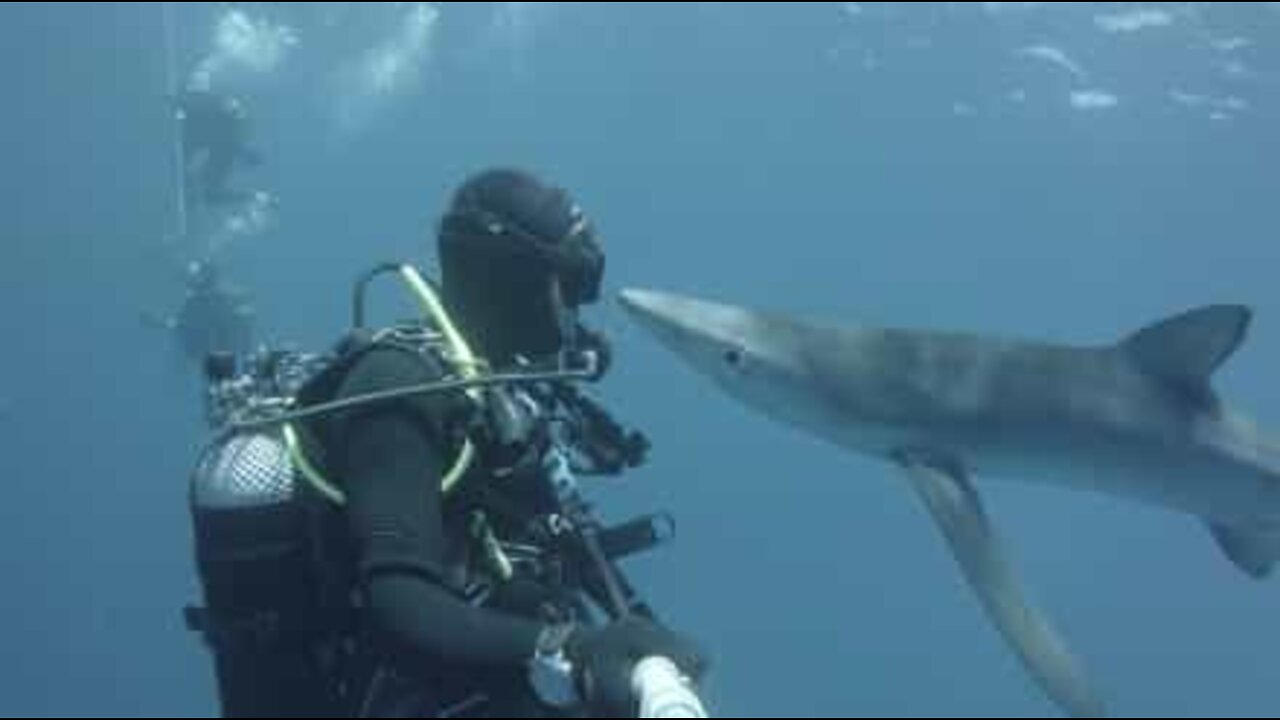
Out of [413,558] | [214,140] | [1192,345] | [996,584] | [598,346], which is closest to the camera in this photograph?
[413,558]

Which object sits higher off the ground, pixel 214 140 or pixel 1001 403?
pixel 1001 403

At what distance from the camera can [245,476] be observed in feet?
13.3

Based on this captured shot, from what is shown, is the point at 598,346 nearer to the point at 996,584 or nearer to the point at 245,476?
the point at 245,476

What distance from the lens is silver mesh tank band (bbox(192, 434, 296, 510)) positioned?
4031 mm

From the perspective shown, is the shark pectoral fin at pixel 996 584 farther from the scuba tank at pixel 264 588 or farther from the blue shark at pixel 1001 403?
the scuba tank at pixel 264 588

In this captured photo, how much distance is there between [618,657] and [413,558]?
0.55 metres

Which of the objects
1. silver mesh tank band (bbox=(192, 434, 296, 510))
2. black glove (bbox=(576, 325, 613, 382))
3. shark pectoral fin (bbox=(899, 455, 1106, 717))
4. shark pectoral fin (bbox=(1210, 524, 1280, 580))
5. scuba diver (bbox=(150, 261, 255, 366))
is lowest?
scuba diver (bbox=(150, 261, 255, 366))

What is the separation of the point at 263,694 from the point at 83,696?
3408cm

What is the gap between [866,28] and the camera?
109 feet

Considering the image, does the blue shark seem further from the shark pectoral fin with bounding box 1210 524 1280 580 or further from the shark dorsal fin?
the shark pectoral fin with bounding box 1210 524 1280 580

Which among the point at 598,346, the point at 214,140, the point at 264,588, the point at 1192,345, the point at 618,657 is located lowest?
the point at 214,140

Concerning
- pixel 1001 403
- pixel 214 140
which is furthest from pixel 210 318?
pixel 1001 403

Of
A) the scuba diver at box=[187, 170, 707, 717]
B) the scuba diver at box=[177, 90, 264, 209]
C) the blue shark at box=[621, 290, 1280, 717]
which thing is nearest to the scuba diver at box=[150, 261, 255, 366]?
the scuba diver at box=[177, 90, 264, 209]

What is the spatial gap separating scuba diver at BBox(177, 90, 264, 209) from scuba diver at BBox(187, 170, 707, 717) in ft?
59.8
